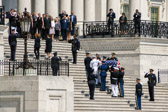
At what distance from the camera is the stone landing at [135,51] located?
57.4 m

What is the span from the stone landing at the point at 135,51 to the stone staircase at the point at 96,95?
1247 mm

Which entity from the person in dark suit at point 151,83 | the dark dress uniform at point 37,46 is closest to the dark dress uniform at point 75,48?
the dark dress uniform at point 37,46

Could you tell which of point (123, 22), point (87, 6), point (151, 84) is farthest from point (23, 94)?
point (87, 6)

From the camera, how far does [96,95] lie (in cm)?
4916

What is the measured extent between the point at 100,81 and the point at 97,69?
689 millimetres

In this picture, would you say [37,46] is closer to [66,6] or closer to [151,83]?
[151,83]

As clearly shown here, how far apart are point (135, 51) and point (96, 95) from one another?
912 centimetres

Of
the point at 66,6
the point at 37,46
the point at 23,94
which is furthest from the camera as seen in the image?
the point at 66,6

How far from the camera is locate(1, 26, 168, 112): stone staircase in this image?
47.6 meters

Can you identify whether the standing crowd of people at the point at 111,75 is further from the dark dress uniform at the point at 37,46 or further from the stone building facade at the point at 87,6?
the stone building facade at the point at 87,6

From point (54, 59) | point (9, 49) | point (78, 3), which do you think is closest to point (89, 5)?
point (78, 3)

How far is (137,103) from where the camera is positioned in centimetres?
4953

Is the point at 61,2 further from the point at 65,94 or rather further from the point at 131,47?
the point at 65,94

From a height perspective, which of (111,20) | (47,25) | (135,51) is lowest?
A: (135,51)
